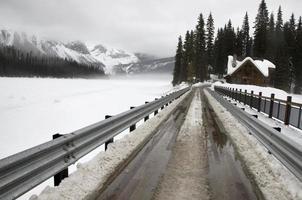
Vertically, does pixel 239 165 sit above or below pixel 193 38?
below

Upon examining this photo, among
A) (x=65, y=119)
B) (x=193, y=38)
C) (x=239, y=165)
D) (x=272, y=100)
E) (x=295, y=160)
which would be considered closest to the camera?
(x=295, y=160)

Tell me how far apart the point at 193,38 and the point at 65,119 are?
235 ft

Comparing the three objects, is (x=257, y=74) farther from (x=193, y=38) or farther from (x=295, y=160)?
(x=295, y=160)

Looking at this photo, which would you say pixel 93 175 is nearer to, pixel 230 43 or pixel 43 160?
pixel 43 160

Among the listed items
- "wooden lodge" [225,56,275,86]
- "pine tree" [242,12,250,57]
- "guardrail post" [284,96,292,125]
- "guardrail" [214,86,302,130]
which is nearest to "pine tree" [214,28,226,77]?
"pine tree" [242,12,250,57]

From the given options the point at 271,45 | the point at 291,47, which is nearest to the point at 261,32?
the point at 271,45

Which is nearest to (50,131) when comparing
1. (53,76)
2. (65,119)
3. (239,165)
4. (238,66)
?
(65,119)

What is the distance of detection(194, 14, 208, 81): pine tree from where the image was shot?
262ft

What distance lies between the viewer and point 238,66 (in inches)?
2697

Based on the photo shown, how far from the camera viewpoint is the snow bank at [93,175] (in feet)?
13.6

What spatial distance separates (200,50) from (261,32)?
748 inches

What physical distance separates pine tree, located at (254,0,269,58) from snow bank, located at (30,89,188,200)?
82703 mm

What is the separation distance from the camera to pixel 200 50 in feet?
263

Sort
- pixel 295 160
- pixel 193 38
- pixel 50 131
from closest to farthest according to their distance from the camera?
pixel 295 160 < pixel 50 131 < pixel 193 38
